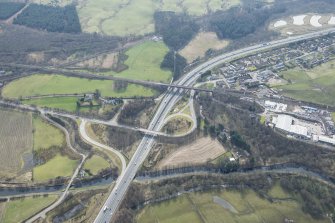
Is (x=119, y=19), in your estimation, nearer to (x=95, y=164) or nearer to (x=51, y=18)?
(x=51, y=18)

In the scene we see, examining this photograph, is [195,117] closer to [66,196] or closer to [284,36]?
[66,196]

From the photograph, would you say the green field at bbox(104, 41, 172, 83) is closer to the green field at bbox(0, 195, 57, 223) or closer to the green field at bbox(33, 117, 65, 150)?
the green field at bbox(33, 117, 65, 150)

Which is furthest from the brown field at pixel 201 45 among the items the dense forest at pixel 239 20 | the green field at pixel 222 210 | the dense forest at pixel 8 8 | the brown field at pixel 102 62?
the dense forest at pixel 8 8

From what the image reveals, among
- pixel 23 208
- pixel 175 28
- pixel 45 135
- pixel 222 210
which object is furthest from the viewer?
pixel 175 28

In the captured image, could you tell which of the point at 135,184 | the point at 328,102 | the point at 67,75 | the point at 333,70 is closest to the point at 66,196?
the point at 135,184

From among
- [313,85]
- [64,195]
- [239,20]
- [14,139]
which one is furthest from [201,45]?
[64,195]

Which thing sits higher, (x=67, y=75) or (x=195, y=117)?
(x=67, y=75)

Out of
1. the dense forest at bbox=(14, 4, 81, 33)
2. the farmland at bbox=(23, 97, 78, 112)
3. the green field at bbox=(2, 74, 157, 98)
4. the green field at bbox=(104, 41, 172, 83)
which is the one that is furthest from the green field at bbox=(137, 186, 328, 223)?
the dense forest at bbox=(14, 4, 81, 33)
